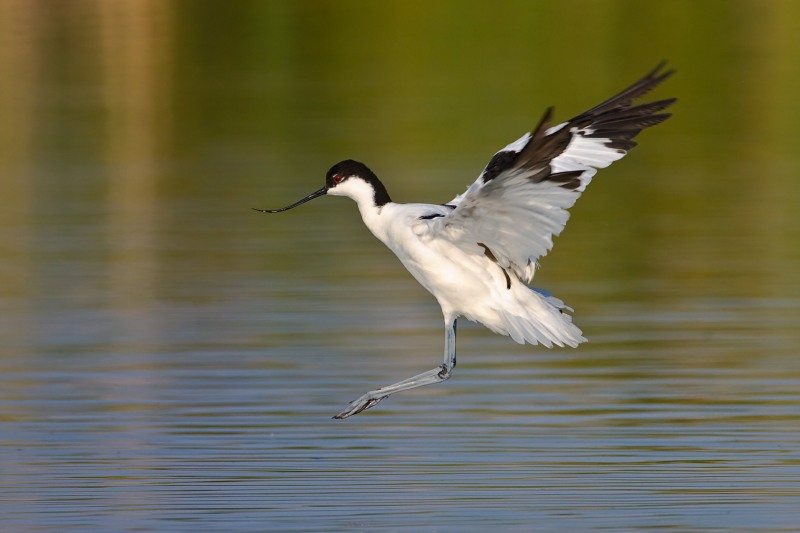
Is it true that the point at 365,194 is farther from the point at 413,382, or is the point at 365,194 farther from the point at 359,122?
the point at 359,122

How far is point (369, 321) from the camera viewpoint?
13.3 metres

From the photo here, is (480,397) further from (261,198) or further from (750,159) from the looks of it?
(750,159)

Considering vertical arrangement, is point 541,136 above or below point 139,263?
above

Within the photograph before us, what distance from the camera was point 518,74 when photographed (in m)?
29.5

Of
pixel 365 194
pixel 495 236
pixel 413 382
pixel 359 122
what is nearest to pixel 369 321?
pixel 413 382

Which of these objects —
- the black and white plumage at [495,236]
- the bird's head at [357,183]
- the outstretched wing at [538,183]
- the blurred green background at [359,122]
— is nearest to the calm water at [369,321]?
the blurred green background at [359,122]

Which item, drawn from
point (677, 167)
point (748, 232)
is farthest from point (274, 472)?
point (677, 167)

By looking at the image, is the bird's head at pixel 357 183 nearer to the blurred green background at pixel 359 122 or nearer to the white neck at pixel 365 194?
the white neck at pixel 365 194

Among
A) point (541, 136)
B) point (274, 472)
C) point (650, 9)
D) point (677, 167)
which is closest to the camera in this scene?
point (541, 136)

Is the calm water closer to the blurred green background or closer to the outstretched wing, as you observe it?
the blurred green background

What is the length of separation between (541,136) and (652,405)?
2579mm

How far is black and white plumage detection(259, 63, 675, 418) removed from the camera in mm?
9422

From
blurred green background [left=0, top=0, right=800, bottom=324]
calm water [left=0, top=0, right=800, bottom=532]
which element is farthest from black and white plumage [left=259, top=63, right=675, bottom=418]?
blurred green background [left=0, top=0, right=800, bottom=324]

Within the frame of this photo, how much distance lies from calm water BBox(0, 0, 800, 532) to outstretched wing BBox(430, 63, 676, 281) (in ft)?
3.46
